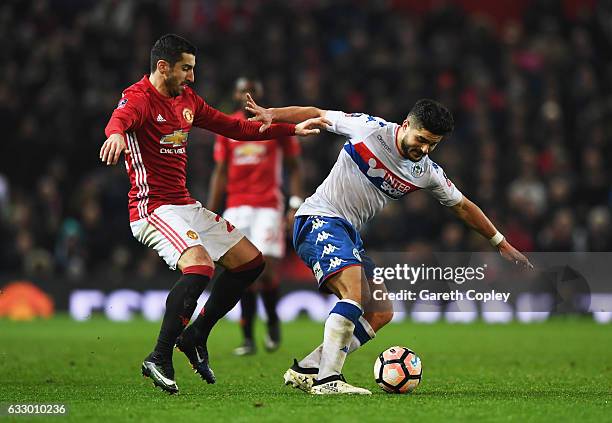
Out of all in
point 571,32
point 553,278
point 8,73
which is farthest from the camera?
point 571,32

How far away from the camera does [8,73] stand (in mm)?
18250

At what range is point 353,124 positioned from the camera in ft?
24.1

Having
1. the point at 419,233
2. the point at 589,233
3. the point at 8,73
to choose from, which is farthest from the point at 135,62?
the point at 589,233

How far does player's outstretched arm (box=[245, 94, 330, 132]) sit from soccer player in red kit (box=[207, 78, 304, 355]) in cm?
324

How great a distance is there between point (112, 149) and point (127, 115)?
2.03 feet

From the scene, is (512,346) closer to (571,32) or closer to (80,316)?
(80,316)

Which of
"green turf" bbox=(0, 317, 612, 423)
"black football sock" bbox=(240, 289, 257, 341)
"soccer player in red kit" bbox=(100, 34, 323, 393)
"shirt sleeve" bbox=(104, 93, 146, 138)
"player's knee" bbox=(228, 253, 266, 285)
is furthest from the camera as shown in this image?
"black football sock" bbox=(240, 289, 257, 341)

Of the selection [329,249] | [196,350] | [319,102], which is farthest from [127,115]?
[319,102]

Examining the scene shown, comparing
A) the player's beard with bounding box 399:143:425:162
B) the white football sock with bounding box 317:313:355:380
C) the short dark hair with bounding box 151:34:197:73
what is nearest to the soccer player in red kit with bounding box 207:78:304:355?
the short dark hair with bounding box 151:34:197:73

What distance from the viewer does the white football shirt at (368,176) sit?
7.28 metres

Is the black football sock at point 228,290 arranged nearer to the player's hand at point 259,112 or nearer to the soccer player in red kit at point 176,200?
the soccer player in red kit at point 176,200

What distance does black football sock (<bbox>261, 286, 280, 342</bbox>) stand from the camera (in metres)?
10.8

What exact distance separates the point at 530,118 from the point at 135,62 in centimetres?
696

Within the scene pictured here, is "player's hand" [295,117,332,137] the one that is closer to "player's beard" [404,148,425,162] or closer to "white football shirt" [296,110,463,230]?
"white football shirt" [296,110,463,230]
